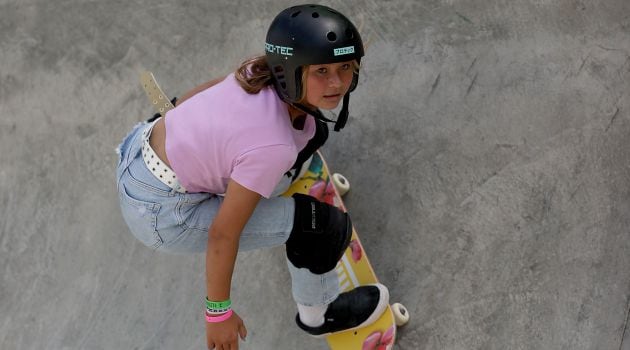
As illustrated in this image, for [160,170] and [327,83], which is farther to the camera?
[160,170]

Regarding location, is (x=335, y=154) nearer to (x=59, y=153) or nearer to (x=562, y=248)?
(x=562, y=248)

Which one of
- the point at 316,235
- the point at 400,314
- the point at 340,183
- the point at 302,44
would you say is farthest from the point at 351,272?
the point at 302,44

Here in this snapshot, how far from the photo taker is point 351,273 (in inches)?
110

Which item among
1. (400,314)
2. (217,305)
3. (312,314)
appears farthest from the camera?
(400,314)

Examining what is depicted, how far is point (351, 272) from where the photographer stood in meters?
2.80

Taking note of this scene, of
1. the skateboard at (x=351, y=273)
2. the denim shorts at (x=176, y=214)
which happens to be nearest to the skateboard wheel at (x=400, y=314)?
the skateboard at (x=351, y=273)

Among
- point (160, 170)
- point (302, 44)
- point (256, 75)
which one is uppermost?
point (302, 44)

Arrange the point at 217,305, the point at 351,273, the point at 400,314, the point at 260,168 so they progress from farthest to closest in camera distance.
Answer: the point at 351,273, the point at 400,314, the point at 217,305, the point at 260,168

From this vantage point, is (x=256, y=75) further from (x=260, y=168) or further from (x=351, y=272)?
(x=351, y=272)

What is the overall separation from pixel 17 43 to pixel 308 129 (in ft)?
8.89

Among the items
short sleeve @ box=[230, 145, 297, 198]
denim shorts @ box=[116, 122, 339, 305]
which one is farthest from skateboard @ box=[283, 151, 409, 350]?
short sleeve @ box=[230, 145, 297, 198]

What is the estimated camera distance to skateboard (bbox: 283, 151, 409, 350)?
8.73 feet

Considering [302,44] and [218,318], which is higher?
[302,44]

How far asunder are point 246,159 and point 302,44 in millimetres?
382
